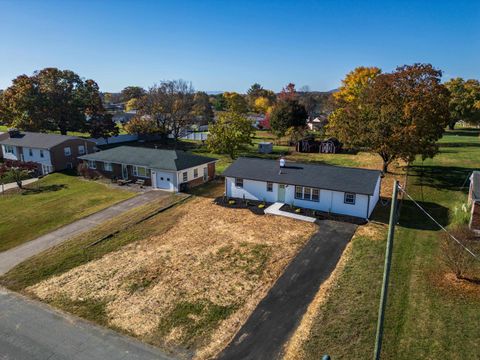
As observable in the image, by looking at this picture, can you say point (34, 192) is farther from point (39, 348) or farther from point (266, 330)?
point (266, 330)

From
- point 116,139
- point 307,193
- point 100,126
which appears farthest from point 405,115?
point 116,139

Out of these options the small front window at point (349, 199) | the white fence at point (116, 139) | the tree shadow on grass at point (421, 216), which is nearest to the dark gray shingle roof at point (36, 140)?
the white fence at point (116, 139)

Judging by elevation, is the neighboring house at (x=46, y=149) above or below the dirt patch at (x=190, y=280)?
above

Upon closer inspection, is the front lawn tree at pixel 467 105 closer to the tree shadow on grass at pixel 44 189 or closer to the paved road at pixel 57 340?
the tree shadow on grass at pixel 44 189

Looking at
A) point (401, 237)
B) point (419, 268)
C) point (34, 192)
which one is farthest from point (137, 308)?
point (34, 192)

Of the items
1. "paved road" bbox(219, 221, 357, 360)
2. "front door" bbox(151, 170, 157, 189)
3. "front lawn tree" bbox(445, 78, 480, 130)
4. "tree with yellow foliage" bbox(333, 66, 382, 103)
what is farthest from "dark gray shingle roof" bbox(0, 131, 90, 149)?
"front lawn tree" bbox(445, 78, 480, 130)
